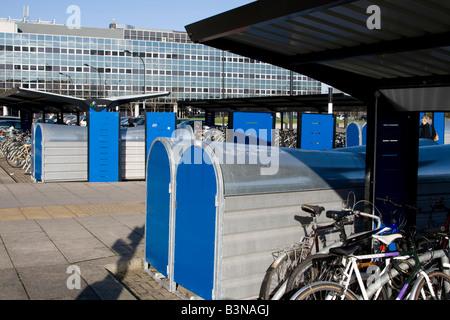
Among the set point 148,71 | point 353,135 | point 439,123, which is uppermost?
point 148,71

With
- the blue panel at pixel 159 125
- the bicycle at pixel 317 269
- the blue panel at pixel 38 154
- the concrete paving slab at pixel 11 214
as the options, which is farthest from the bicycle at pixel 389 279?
the blue panel at pixel 38 154

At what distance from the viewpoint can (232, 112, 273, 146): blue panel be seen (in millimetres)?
12758

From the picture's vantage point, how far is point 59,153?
13.2 metres

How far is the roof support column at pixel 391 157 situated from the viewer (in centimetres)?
476

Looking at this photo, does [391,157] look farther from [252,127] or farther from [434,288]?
[252,127]

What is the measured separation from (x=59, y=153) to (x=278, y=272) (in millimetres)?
10107

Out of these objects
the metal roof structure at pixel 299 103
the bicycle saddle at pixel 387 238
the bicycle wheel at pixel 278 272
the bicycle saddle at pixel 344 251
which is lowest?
the bicycle wheel at pixel 278 272

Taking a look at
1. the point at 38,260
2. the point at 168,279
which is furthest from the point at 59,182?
the point at 168,279

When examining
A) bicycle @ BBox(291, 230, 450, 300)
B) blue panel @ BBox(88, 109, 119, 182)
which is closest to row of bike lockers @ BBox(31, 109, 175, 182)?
blue panel @ BBox(88, 109, 119, 182)

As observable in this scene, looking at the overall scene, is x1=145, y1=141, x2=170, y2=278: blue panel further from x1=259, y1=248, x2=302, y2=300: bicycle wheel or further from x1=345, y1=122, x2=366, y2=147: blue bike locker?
x1=345, y1=122, x2=366, y2=147: blue bike locker

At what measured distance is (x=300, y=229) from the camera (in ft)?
15.7

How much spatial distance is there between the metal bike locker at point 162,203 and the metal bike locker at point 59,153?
321 inches
